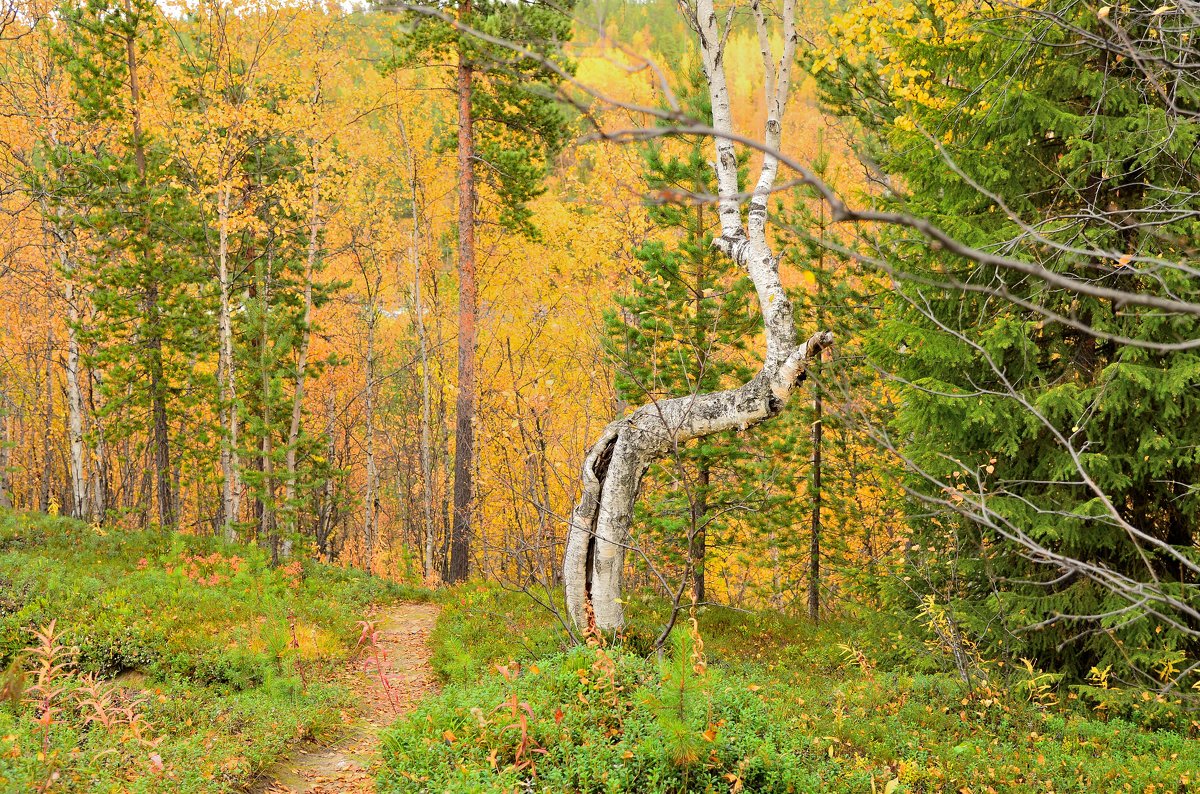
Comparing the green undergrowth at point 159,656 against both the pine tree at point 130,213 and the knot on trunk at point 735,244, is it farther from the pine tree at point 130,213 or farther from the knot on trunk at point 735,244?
the knot on trunk at point 735,244

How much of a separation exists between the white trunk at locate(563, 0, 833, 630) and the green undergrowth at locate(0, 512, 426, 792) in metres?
2.58

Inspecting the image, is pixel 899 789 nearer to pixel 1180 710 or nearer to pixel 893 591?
pixel 1180 710

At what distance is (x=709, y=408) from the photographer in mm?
7176

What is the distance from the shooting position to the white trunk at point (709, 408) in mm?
6809

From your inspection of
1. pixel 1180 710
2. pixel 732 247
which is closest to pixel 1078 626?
pixel 1180 710

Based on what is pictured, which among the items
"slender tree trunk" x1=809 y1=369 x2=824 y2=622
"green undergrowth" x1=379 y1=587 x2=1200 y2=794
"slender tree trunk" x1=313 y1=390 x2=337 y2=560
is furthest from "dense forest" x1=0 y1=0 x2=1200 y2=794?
"slender tree trunk" x1=313 y1=390 x2=337 y2=560

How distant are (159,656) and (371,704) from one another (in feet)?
6.85

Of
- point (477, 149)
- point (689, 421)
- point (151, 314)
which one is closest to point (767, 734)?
point (689, 421)

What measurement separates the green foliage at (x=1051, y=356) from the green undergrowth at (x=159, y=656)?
18.1 ft

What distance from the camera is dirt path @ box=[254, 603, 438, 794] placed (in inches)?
203

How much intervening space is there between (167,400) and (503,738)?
10342 mm

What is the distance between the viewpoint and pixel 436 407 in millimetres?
20625

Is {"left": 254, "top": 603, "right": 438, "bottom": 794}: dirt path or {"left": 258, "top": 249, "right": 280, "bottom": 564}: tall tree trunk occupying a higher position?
{"left": 258, "top": 249, "right": 280, "bottom": 564}: tall tree trunk

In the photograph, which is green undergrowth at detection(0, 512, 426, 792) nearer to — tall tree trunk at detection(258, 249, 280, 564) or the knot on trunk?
tall tree trunk at detection(258, 249, 280, 564)
